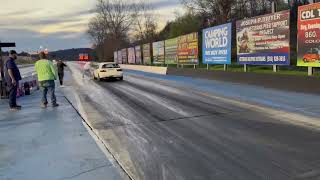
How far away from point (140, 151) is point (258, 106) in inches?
234

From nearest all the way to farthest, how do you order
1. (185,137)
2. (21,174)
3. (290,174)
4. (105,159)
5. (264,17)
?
(290,174)
(21,174)
(105,159)
(185,137)
(264,17)

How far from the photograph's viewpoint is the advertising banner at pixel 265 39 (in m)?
18.2

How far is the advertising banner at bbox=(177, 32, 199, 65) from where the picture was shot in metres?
29.6

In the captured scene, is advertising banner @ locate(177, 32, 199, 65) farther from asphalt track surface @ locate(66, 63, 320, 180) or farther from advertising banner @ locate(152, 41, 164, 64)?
asphalt track surface @ locate(66, 63, 320, 180)

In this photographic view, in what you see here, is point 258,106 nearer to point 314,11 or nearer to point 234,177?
point 314,11

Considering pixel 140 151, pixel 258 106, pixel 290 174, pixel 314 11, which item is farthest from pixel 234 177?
pixel 314 11

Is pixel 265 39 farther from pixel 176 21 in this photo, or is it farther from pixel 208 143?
pixel 176 21

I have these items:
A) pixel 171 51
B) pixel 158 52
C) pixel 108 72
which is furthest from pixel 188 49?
pixel 158 52

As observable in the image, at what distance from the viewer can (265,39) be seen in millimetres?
19625

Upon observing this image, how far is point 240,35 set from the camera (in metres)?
22.1

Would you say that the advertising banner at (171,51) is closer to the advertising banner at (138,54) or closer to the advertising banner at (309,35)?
the advertising banner at (138,54)

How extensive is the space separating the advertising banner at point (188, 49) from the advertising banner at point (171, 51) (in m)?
0.90

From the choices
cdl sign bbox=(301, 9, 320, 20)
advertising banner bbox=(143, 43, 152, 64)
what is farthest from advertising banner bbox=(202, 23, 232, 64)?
advertising banner bbox=(143, 43, 152, 64)

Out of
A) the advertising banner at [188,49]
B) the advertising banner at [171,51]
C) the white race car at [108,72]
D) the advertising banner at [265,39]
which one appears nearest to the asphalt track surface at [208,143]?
the advertising banner at [265,39]
